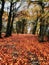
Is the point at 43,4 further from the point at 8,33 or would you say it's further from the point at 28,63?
the point at 28,63

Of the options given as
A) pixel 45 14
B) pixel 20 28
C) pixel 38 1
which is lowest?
pixel 20 28

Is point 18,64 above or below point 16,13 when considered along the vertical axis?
below

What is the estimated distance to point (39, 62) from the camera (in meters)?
10.9

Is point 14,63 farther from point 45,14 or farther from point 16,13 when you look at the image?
point 16,13

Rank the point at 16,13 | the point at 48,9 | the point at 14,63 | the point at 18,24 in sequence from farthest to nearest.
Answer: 1. the point at 18,24
2. the point at 16,13
3. the point at 48,9
4. the point at 14,63

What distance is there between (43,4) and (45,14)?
52.0 inches

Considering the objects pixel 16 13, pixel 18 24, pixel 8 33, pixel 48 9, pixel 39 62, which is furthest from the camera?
pixel 18 24

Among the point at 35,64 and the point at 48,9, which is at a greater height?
the point at 48,9

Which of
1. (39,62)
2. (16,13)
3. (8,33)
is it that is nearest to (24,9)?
(16,13)

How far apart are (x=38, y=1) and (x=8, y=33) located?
7.22 metres

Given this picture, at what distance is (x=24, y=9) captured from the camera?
34.7 m

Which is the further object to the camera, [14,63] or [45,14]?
[45,14]

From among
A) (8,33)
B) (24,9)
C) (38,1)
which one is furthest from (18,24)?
(38,1)

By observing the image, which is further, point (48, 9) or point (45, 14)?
point (48, 9)
